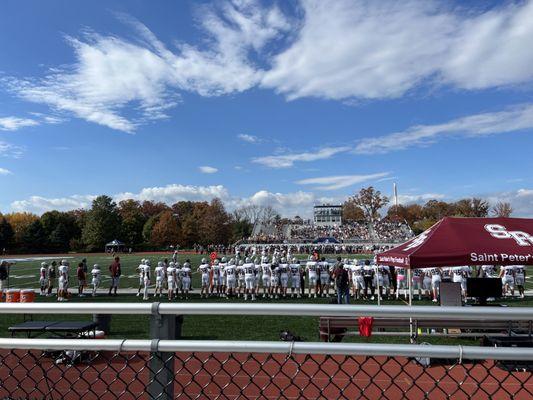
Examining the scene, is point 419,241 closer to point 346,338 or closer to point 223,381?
point 346,338

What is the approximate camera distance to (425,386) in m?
6.71

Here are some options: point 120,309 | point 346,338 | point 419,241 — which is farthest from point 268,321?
point 120,309

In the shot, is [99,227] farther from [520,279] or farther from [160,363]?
[160,363]

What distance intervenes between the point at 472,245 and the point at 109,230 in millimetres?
70362

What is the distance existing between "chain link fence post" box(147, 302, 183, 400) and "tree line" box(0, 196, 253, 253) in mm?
74429

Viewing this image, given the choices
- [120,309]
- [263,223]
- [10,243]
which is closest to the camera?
[120,309]

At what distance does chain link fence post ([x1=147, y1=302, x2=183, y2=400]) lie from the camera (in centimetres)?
210

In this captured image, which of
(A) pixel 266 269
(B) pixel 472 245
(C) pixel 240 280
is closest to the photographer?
(B) pixel 472 245

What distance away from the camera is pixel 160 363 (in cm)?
210

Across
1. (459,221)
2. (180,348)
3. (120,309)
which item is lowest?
(180,348)

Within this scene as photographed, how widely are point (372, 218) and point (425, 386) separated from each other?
9766 centimetres

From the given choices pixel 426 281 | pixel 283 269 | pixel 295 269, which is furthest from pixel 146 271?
pixel 426 281

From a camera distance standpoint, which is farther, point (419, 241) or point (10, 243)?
point (10, 243)

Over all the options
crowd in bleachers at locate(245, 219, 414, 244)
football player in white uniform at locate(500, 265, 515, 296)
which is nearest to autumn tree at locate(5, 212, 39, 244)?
crowd in bleachers at locate(245, 219, 414, 244)
